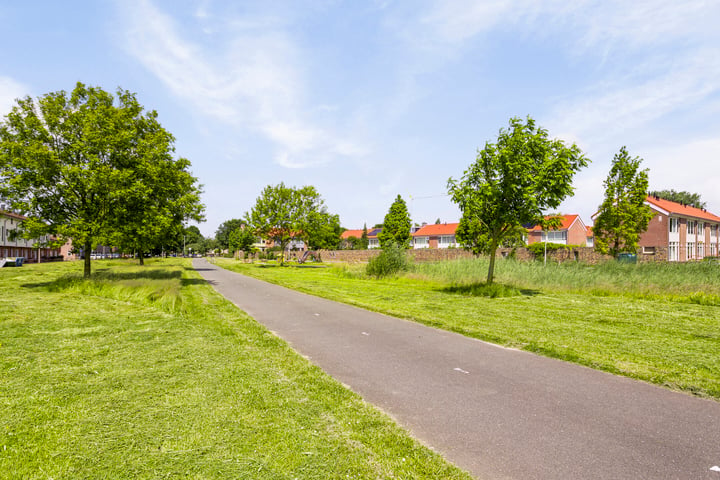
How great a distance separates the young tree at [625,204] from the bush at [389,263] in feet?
53.4

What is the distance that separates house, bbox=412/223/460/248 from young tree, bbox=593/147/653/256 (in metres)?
54.8

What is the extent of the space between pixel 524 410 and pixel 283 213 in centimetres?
4099

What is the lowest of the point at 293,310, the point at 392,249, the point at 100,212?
the point at 293,310

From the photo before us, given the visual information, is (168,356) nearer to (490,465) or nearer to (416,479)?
(416,479)

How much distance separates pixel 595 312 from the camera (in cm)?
1017

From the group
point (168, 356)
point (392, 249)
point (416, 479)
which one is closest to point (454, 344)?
point (416, 479)

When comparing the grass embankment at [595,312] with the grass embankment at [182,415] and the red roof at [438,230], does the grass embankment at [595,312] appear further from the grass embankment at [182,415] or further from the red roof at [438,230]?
the red roof at [438,230]

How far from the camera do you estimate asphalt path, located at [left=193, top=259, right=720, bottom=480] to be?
3.09 m

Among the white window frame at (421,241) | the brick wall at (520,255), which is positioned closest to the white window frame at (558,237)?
the brick wall at (520,255)

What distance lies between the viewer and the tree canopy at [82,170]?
15383 mm

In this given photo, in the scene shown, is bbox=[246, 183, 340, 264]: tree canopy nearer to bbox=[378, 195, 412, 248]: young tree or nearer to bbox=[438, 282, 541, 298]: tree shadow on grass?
bbox=[378, 195, 412, 248]: young tree

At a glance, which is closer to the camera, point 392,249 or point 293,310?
point 293,310

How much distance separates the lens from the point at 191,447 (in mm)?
3133

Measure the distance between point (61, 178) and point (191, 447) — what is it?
18.1 m
